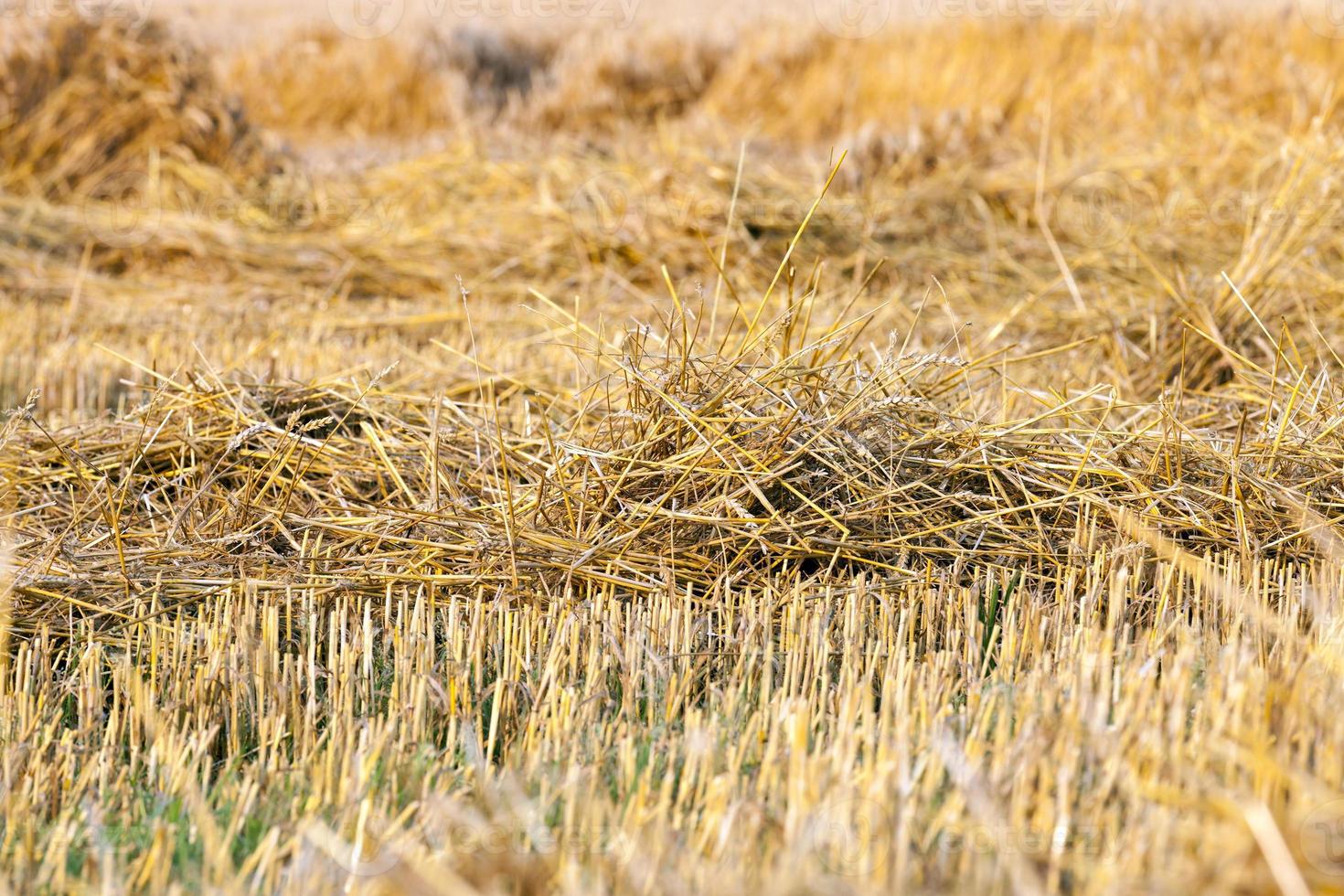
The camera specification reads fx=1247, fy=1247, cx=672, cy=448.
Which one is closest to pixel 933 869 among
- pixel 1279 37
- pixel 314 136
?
pixel 1279 37

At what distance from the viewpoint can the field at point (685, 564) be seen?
1234 millimetres

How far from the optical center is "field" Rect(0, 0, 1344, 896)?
1.23 meters

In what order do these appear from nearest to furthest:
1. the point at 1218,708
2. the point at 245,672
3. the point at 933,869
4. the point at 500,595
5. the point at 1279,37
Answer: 1. the point at 933,869
2. the point at 1218,708
3. the point at 245,672
4. the point at 500,595
5. the point at 1279,37

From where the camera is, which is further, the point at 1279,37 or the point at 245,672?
the point at 1279,37

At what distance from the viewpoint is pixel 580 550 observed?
2068 mm

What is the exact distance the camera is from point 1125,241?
4.17 meters

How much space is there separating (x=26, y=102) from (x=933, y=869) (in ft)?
21.4

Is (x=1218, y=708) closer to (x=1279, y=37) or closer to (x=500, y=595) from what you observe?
(x=500, y=595)

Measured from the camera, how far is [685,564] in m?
2.09

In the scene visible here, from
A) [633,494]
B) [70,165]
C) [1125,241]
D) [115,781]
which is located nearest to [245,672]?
[115,781]

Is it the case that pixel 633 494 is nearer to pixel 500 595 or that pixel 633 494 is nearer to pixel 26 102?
pixel 500 595

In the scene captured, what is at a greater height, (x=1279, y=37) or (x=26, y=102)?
(x=1279, y=37)

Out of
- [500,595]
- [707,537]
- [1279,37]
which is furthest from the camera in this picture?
[1279,37]

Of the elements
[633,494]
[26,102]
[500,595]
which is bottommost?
[500,595]
